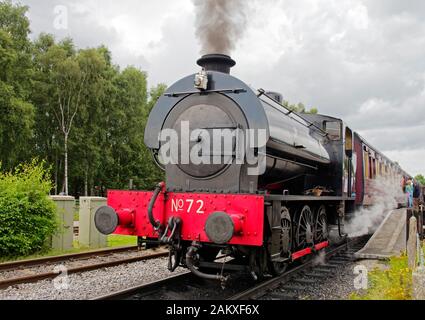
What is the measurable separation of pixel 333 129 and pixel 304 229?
3.14m

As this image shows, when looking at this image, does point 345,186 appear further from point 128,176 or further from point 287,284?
point 128,176

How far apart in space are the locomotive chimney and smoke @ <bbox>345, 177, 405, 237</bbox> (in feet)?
19.7

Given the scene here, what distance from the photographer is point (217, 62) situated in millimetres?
6176

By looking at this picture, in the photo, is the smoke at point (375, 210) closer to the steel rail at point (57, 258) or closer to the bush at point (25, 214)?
the steel rail at point (57, 258)

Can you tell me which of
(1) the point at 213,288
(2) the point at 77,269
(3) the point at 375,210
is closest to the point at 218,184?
(1) the point at 213,288

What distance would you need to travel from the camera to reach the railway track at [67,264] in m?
6.59

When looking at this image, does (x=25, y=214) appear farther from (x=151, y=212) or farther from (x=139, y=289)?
(x=151, y=212)

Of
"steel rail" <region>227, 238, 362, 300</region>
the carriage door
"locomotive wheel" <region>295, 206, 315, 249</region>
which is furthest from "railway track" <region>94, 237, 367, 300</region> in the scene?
the carriage door

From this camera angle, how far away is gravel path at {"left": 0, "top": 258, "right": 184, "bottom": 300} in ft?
18.9

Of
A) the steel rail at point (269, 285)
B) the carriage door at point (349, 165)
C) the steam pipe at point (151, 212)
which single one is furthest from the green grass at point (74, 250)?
the carriage door at point (349, 165)

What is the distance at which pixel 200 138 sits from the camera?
224 inches

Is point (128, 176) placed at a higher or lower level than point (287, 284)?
higher

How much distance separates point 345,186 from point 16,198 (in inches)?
268
